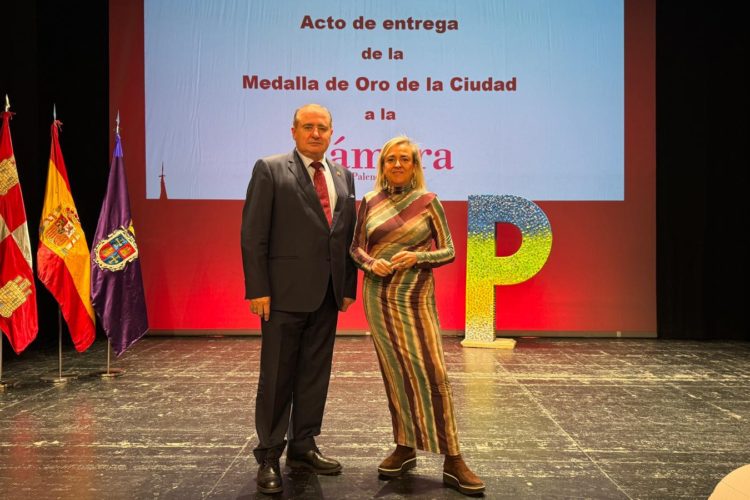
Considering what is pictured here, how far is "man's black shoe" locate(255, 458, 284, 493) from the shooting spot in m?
2.28

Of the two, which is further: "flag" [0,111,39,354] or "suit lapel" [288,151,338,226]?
"flag" [0,111,39,354]

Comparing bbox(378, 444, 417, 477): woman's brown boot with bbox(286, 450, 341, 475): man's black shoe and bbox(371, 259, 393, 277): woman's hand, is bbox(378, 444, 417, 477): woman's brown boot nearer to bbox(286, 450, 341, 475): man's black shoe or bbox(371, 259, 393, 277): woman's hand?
bbox(286, 450, 341, 475): man's black shoe

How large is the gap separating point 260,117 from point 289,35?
81cm

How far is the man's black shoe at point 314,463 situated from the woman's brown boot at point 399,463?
7.0 inches

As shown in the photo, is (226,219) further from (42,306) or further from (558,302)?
(558,302)

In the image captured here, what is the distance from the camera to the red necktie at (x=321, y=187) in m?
2.48

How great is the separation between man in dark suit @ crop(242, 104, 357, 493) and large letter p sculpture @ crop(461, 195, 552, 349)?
338 cm

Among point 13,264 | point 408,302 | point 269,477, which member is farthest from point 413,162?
point 13,264

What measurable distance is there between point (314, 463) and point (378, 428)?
25.9 inches

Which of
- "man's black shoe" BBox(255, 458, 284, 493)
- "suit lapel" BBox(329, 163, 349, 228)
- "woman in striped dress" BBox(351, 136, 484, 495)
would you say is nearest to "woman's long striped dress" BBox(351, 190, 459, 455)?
"woman in striped dress" BBox(351, 136, 484, 495)

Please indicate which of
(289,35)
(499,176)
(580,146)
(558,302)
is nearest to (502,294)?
(558,302)

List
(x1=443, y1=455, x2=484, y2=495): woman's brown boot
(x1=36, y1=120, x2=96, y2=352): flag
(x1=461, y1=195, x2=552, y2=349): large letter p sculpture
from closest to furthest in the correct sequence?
(x1=443, y1=455, x2=484, y2=495): woman's brown boot → (x1=36, y1=120, x2=96, y2=352): flag → (x1=461, y1=195, x2=552, y2=349): large letter p sculpture

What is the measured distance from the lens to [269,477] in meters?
2.30

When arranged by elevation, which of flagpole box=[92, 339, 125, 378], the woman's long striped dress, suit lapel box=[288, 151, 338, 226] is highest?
suit lapel box=[288, 151, 338, 226]
